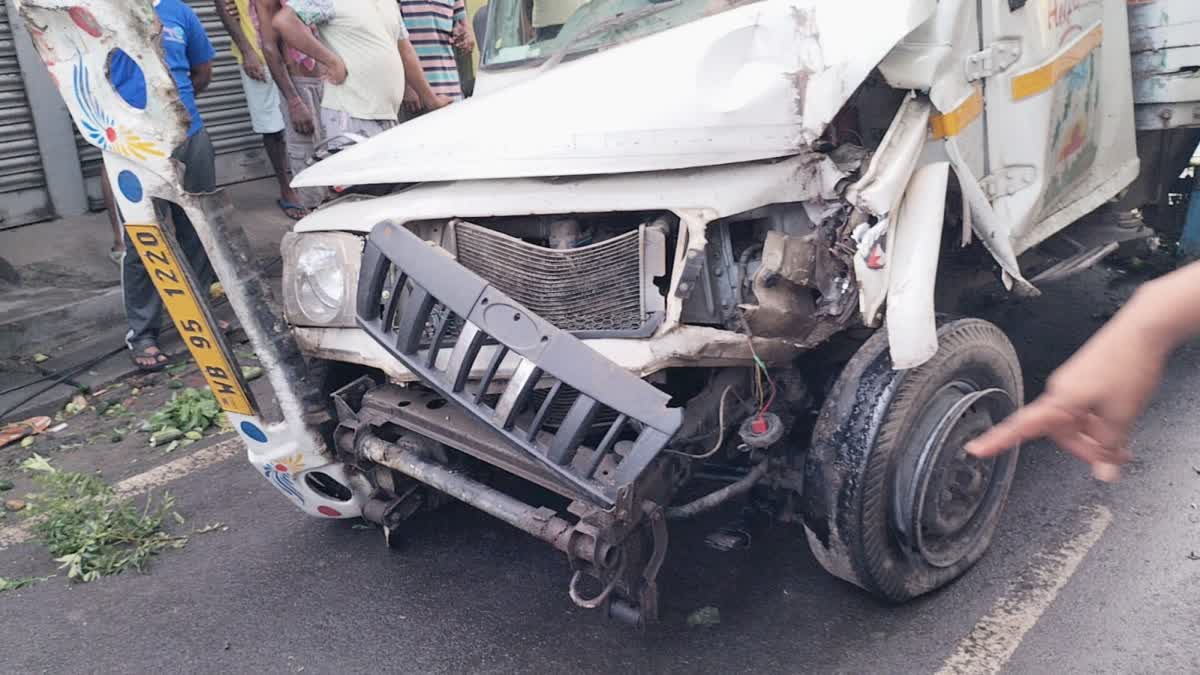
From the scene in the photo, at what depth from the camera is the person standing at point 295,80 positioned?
5.11 meters

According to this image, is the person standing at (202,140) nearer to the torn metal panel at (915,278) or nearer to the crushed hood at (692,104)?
the crushed hood at (692,104)

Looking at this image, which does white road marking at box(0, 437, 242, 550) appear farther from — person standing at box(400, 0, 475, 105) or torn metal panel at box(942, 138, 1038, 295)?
torn metal panel at box(942, 138, 1038, 295)

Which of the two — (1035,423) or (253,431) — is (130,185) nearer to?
(253,431)

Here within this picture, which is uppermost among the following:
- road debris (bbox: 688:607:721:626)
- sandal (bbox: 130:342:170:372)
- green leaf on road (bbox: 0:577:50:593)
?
sandal (bbox: 130:342:170:372)

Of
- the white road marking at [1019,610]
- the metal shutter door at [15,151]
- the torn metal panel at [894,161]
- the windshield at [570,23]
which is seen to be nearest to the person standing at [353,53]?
the windshield at [570,23]

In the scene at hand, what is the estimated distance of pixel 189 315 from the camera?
9.44 feet

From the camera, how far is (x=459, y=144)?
109 inches

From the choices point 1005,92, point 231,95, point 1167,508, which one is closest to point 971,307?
point 1167,508

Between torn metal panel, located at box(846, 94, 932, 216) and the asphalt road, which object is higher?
torn metal panel, located at box(846, 94, 932, 216)

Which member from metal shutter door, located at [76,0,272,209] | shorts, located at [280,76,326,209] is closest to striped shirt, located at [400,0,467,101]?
shorts, located at [280,76,326,209]

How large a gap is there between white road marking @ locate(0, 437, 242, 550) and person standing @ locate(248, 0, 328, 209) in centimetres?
146

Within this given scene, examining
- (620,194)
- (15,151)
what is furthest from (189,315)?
(15,151)

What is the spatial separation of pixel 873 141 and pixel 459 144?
117 cm

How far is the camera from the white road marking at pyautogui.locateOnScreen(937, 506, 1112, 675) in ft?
8.54
